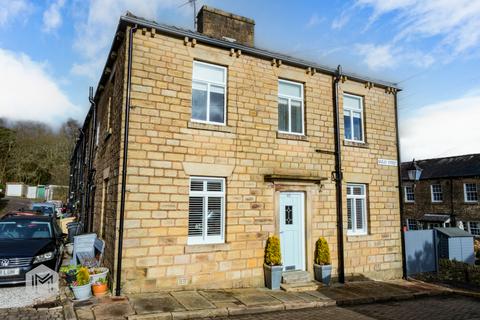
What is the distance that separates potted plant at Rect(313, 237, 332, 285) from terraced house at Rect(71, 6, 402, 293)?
25 centimetres

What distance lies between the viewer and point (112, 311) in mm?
6023

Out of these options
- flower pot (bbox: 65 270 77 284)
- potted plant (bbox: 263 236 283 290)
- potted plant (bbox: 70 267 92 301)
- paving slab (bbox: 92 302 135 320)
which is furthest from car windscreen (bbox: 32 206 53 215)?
potted plant (bbox: 263 236 283 290)

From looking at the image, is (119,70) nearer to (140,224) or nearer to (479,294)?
(140,224)

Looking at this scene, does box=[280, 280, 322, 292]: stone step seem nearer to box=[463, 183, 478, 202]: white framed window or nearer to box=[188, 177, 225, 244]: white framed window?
box=[188, 177, 225, 244]: white framed window

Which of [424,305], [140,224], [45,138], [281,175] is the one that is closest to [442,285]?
[424,305]

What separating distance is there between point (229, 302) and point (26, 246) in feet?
16.8

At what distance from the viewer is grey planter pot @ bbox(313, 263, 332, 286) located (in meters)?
9.03

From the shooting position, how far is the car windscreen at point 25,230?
28.7 feet

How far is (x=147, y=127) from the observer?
7695mm

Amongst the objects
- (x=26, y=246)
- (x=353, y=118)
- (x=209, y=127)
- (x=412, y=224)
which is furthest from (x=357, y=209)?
(x=412, y=224)

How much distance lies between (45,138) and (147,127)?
50.1m

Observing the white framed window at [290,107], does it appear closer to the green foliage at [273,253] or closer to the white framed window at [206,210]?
the white framed window at [206,210]

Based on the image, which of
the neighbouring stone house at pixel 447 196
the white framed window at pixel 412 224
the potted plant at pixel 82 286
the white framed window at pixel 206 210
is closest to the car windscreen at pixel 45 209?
the potted plant at pixel 82 286

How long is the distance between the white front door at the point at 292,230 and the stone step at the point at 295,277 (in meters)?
0.29
